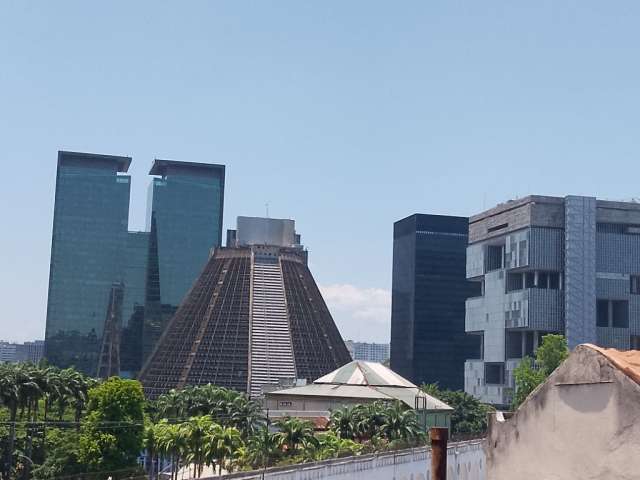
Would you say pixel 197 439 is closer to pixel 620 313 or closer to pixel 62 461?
pixel 62 461

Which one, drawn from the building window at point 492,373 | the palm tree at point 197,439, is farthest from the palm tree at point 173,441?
the building window at point 492,373

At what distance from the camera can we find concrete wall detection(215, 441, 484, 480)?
145 ft

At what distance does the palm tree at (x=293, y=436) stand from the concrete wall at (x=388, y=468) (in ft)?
43.4

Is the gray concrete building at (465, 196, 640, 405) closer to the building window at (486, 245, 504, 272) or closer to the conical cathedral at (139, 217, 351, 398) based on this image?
the building window at (486, 245, 504, 272)

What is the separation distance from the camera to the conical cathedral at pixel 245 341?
184m

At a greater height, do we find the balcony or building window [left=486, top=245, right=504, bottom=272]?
building window [left=486, top=245, right=504, bottom=272]

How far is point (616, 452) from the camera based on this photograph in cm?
1552

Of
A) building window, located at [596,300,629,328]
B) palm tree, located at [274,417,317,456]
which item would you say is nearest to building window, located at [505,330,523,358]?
building window, located at [596,300,629,328]

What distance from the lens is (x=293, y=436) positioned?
72.1 meters

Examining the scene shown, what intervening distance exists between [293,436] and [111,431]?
15721 millimetres

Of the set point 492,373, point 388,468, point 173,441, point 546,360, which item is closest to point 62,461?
point 173,441

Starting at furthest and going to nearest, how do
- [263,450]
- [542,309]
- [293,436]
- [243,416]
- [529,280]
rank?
[529,280]
[542,309]
[243,416]
[293,436]
[263,450]

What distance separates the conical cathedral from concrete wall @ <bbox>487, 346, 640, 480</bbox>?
526ft

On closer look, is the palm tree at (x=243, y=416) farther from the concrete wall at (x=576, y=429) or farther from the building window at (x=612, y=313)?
the building window at (x=612, y=313)
